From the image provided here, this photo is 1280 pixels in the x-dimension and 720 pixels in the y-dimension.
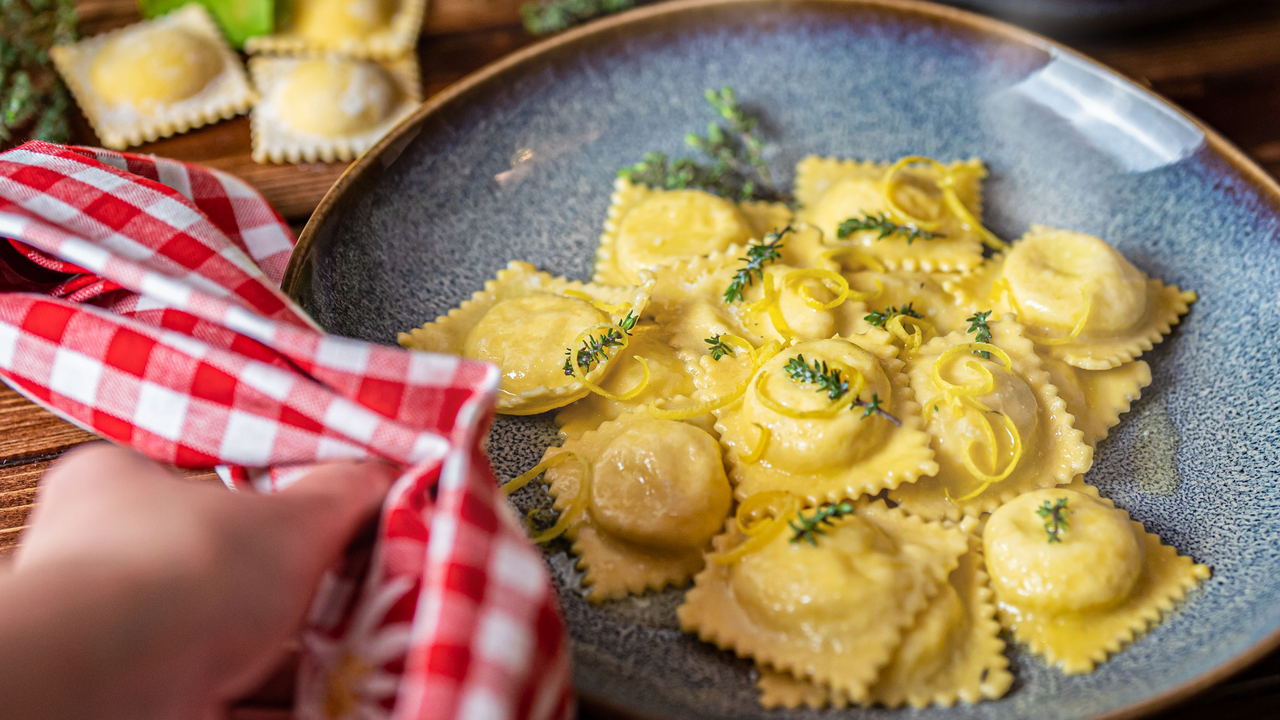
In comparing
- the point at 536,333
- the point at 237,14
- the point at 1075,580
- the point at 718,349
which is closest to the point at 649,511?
the point at 718,349

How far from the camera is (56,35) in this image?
3.98m

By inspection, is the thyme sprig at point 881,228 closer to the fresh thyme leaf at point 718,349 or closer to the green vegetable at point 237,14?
the fresh thyme leaf at point 718,349

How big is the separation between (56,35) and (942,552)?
4.53 m

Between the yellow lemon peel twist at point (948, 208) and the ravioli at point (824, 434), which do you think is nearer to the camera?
the ravioli at point (824, 434)

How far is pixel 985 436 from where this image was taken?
244 centimetres

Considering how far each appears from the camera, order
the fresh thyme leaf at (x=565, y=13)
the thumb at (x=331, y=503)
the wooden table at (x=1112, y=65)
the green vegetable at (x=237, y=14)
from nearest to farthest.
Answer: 1. the thumb at (x=331, y=503)
2. the wooden table at (x=1112, y=65)
3. the green vegetable at (x=237, y=14)
4. the fresh thyme leaf at (x=565, y=13)

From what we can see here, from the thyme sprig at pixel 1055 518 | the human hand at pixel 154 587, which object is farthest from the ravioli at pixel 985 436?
the human hand at pixel 154 587

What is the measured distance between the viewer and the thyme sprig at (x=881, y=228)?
3.00 metres

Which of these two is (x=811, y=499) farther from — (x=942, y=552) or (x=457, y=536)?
(x=457, y=536)

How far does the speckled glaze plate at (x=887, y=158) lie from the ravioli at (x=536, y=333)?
108 mm

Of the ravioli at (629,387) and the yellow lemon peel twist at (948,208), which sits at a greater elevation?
the yellow lemon peel twist at (948,208)

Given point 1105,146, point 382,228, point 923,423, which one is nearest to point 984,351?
point 923,423

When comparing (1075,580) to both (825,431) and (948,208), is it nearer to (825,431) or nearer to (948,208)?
(825,431)

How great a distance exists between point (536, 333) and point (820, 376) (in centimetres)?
95
